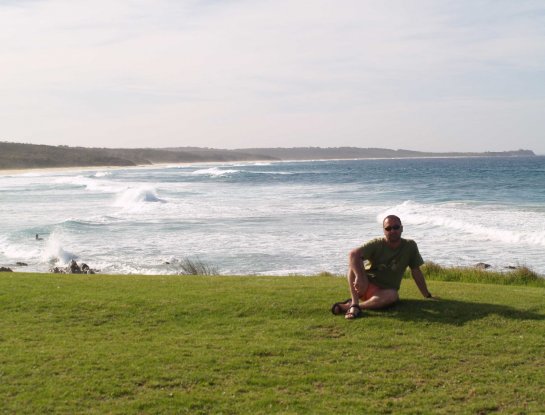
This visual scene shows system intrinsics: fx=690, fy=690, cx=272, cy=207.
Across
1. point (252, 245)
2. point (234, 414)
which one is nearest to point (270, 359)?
point (234, 414)

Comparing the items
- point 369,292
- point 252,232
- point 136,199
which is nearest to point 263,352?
point 369,292

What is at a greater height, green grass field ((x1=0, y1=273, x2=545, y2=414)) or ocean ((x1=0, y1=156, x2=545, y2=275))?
green grass field ((x1=0, y1=273, x2=545, y2=414))

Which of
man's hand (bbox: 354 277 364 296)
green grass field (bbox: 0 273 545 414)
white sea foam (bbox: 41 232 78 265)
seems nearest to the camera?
green grass field (bbox: 0 273 545 414)

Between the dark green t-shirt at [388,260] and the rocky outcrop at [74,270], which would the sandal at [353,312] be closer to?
the dark green t-shirt at [388,260]

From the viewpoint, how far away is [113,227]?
28.9 meters

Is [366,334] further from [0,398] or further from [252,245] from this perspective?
[252,245]

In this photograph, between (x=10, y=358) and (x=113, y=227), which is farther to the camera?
(x=113, y=227)

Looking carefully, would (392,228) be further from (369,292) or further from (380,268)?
(369,292)

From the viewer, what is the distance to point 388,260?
8969 mm

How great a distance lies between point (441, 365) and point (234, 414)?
89.6 inches

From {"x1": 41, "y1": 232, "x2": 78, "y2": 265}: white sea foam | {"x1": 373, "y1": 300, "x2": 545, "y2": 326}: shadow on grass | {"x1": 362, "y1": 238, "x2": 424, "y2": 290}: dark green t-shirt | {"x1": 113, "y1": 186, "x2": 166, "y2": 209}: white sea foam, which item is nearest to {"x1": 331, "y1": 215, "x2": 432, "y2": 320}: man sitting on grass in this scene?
{"x1": 362, "y1": 238, "x2": 424, "y2": 290}: dark green t-shirt

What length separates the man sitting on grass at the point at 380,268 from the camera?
871 centimetres

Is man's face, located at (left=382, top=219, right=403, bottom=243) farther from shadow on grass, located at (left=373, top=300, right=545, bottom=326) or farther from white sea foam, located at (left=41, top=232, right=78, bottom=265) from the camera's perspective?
white sea foam, located at (left=41, top=232, right=78, bottom=265)

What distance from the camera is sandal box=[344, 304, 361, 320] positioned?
8406 mm
